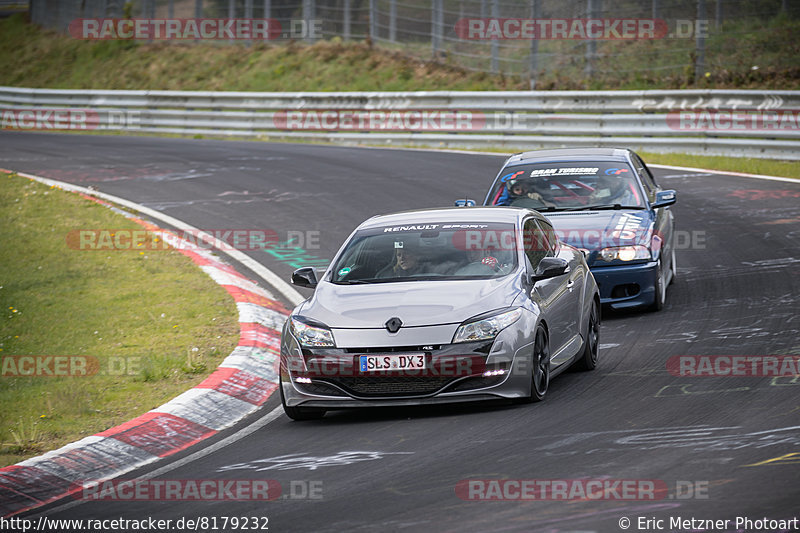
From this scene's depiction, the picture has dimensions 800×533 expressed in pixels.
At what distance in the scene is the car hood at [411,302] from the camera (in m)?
7.80

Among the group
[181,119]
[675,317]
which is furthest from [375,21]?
[675,317]

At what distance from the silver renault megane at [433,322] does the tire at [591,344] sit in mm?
19

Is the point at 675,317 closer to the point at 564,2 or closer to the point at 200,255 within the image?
the point at 200,255

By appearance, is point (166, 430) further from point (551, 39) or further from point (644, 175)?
point (551, 39)

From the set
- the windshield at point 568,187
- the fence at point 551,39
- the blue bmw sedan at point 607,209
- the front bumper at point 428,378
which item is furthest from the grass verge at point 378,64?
the front bumper at point 428,378

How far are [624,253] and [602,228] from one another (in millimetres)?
374

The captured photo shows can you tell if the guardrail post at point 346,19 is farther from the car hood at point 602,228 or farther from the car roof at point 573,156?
the car hood at point 602,228

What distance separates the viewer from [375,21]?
34.0m

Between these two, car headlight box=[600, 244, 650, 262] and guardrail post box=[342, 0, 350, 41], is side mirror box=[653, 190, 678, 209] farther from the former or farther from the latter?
guardrail post box=[342, 0, 350, 41]

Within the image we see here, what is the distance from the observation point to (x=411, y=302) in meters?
7.96

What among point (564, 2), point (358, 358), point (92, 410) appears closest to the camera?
point (358, 358)

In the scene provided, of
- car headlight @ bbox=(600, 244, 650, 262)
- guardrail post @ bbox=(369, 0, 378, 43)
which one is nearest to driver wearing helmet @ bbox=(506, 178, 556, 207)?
car headlight @ bbox=(600, 244, 650, 262)

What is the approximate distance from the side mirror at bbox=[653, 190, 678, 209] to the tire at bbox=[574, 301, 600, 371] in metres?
2.67

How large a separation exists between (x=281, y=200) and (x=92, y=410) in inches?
409
